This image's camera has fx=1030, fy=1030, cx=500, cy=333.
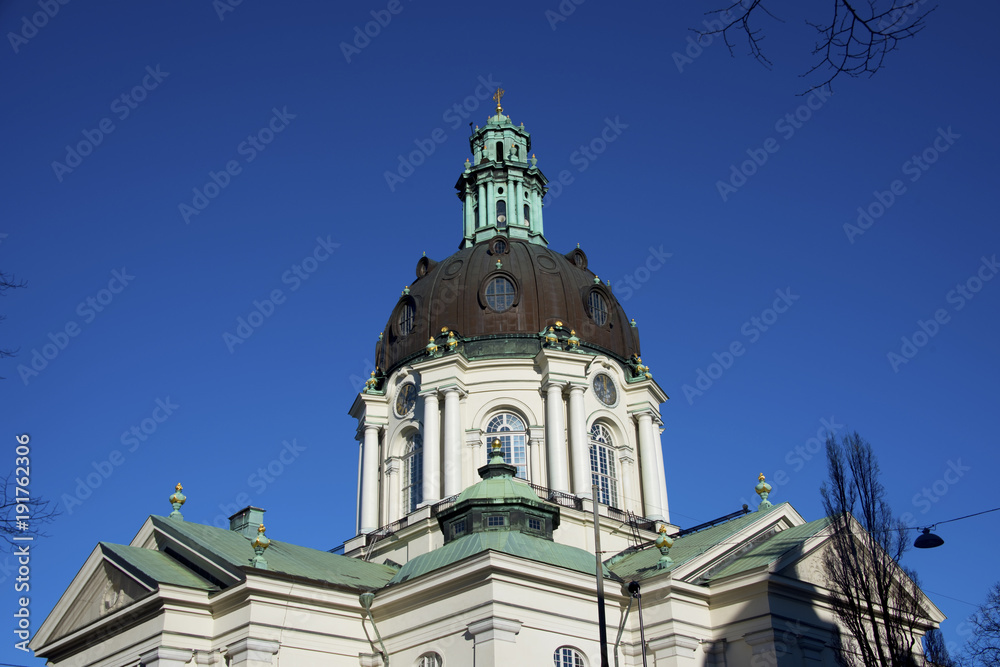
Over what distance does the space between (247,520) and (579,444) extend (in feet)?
35.6

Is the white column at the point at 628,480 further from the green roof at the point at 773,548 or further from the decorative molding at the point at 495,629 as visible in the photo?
the decorative molding at the point at 495,629

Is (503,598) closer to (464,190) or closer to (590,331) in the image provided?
(590,331)

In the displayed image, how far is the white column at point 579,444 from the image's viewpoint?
3341cm

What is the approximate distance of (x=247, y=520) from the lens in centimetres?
3194

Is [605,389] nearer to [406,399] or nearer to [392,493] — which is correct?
[406,399]

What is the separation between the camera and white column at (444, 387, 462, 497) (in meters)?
33.5

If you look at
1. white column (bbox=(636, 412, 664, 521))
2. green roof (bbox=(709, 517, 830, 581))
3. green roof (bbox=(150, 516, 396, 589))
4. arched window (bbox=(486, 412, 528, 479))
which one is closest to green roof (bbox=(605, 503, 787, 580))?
green roof (bbox=(709, 517, 830, 581))

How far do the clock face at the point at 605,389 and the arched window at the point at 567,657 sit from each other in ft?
43.8

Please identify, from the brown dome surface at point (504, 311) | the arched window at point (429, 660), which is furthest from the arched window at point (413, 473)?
the arched window at point (429, 660)

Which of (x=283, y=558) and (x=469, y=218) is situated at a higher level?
(x=469, y=218)

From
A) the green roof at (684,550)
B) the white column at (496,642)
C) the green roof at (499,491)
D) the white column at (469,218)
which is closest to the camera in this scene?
the white column at (496,642)

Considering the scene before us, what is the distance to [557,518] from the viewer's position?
1154 inches

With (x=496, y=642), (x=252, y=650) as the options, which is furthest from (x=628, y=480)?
(x=252, y=650)

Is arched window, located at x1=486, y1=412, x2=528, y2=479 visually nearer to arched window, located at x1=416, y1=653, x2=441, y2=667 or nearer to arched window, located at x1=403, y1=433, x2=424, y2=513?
arched window, located at x1=403, y1=433, x2=424, y2=513
